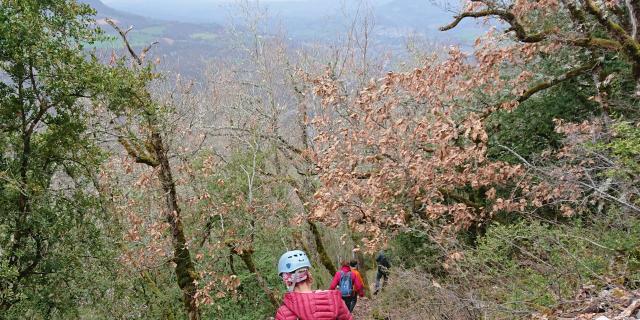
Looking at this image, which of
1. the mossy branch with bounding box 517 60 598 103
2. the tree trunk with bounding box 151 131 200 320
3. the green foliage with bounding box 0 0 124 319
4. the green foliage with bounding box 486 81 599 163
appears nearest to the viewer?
the green foliage with bounding box 0 0 124 319

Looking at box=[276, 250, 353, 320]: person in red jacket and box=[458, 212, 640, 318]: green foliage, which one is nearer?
box=[276, 250, 353, 320]: person in red jacket

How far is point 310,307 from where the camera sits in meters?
4.35

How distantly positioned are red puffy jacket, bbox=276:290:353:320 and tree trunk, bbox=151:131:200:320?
8789 millimetres

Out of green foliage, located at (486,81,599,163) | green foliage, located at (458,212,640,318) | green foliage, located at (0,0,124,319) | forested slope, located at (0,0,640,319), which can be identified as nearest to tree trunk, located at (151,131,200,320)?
forested slope, located at (0,0,640,319)

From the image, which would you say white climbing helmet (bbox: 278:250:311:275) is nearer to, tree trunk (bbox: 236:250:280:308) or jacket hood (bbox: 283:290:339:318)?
jacket hood (bbox: 283:290:339:318)

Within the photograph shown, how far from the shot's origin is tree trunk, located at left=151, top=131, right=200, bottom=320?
13.1m

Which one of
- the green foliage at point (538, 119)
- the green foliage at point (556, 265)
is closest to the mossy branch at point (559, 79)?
the green foliage at point (538, 119)

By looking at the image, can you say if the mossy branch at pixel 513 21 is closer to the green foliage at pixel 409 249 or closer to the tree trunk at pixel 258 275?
the green foliage at pixel 409 249

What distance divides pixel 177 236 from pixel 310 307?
9980mm

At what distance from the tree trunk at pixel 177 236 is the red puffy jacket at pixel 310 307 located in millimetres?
8789

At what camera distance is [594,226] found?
945 cm

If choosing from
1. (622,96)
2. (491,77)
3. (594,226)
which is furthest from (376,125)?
(622,96)

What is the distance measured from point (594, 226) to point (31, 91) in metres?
10.0

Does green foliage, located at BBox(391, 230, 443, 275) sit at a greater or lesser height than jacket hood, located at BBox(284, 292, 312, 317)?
lesser
